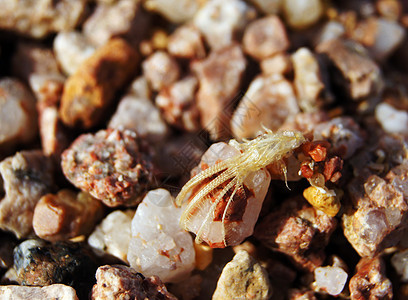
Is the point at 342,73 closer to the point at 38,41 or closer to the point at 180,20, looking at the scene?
the point at 180,20

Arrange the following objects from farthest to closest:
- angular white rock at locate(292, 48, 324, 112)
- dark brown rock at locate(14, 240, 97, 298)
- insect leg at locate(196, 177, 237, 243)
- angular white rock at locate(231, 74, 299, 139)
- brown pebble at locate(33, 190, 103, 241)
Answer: angular white rock at locate(292, 48, 324, 112), angular white rock at locate(231, 74, 299, 139), brown pebble at locate(33, 190, 103, 241), dark brown rock at locate(14, 240, 97, 298), insect leg at locate(196, 177, 237, 243)

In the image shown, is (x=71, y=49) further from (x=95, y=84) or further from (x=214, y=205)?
(x=214, y=205)

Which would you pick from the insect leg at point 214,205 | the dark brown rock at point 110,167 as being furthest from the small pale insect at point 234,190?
the dark brown rock at point 110,167

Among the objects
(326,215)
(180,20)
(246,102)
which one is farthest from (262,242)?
(180,20)

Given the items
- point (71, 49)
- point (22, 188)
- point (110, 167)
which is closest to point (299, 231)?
point (110, 167)

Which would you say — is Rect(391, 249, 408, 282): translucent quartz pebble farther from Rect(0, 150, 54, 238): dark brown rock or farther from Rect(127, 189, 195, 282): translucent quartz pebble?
Rect(0, 150, 54, 238): dark brown rock

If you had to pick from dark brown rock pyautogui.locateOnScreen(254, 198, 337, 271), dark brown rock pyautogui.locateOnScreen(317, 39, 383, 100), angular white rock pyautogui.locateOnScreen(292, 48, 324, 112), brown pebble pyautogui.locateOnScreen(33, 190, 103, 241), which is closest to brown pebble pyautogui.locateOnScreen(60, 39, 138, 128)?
brown pebble pyautogui.locateOnScreen(33, 190, 103, 241)

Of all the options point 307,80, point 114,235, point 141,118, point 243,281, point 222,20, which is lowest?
point 243,281
